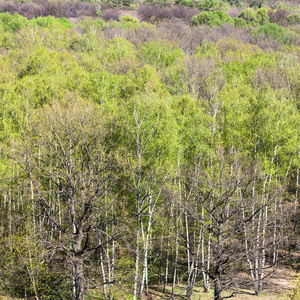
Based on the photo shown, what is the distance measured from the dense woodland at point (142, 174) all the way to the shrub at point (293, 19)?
31.3 metres

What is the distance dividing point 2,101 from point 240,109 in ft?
58.4

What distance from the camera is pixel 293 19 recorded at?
7262 cm

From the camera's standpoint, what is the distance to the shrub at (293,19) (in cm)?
7212

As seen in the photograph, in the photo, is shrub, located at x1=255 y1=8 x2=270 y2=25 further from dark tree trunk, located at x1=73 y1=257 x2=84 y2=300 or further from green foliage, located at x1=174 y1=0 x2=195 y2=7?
dark tree trunk, located at x1=73 y1=257 x2=84 y2=300

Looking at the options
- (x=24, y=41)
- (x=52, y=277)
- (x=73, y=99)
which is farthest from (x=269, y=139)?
(x=24, y=41)

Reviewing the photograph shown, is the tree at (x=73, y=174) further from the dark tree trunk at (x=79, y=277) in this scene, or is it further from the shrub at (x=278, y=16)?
the shrub at (x=278, y=16)

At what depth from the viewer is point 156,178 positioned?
19734 millimetres

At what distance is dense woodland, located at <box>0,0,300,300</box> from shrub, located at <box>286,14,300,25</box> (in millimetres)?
31305

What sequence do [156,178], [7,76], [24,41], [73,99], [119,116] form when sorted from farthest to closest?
[24,41], [7,76], [73,99], [119,116], [156,178]

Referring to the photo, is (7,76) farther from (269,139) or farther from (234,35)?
(234,35)

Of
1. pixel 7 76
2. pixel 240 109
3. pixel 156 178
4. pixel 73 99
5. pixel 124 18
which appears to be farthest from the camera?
pixel 124 18

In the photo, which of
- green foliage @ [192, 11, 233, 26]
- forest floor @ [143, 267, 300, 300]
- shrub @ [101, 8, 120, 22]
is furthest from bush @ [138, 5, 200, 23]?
forest floor @ [143, 267, 300, 300]

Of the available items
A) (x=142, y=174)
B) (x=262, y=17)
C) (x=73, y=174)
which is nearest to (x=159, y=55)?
(x=142, y=174)

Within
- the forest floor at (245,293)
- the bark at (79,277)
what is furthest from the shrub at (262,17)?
the bark at (79,277)
